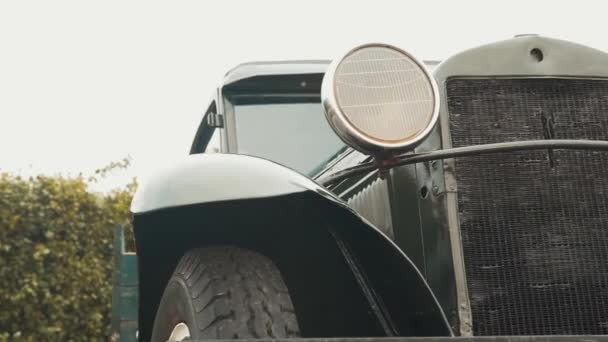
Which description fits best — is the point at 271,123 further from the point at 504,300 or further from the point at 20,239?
the point at 20,239

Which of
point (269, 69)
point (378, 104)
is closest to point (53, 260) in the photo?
point (269, 69)

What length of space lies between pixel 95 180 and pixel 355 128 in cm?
555

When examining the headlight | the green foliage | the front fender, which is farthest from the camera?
the green foliage

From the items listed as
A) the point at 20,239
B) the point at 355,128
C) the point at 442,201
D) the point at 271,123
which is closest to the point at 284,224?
the point at 355,128

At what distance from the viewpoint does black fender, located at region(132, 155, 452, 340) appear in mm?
2000

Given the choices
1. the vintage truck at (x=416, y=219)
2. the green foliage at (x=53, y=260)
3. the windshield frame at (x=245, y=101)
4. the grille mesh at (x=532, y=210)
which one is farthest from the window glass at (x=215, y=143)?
the green foliage at (x=53, y=260)

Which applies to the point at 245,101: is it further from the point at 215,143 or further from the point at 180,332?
the point at 180,332

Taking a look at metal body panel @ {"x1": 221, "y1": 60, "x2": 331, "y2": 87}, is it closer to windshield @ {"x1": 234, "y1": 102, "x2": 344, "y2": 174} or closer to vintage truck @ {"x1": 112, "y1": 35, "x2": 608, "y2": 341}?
windshield @ {"x1": 234, "y1": 102, "x2": 344, "y2": 174}

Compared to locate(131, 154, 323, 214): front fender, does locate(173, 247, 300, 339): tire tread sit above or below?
below

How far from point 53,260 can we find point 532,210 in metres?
4.97

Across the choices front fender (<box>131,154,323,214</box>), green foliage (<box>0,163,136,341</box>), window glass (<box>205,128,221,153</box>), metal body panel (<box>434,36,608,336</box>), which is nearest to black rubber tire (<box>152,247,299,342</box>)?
front fender (<box>131,154,323,214</box>)

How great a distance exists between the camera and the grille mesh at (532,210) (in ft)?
7.17

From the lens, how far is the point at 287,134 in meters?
3.44

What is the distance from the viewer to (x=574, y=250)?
2.23 metres
